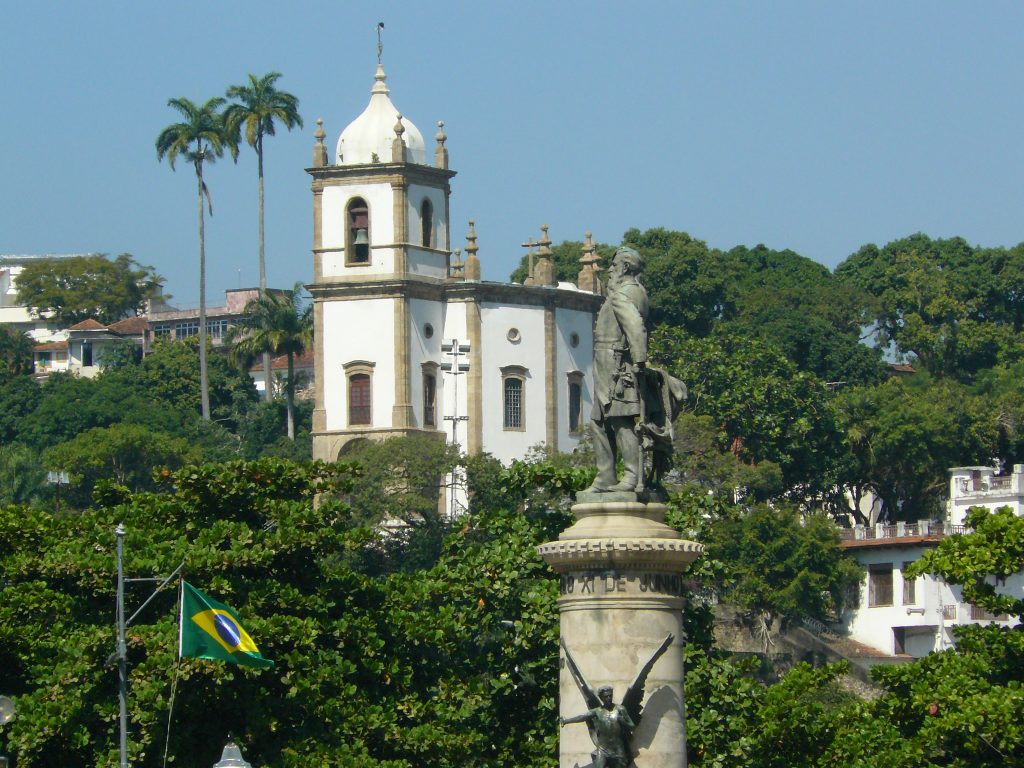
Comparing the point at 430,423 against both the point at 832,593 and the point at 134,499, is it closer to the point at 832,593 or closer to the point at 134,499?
the point at 832,593

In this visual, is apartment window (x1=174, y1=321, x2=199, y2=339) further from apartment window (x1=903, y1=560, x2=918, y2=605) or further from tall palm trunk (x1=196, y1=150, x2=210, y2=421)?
apartment window (x1=903, y1=560, x2=918, y2=605)

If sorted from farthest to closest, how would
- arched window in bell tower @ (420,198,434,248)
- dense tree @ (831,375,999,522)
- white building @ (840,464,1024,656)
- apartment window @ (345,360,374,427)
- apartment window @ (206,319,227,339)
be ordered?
apartment window @ (206,319,227,339), arched window in bell tower @ (420,198,434,248), apartment window @ (345,360,374,427), dense tree @ (831,375,999,522), white building @ (840,464,1024,656)

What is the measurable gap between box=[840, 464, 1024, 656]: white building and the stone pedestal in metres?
57.9

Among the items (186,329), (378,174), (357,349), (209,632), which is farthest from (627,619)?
(186,329)

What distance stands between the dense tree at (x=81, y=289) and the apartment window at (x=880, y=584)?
64.0 meters

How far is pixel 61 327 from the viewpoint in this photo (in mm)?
141875

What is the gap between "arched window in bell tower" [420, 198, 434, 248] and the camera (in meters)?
96.5

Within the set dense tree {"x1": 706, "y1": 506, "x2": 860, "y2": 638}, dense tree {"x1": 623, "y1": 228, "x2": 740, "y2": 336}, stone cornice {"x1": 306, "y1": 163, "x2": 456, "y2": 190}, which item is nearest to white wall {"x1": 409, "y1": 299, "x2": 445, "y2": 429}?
stone cornice {"x1": 306, "y1": 163, "x2": 456, "y2": 190}

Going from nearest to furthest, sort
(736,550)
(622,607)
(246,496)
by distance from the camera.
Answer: (622,607) → (246,496) → (736,550)

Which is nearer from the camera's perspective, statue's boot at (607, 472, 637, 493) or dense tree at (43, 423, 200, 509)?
statue's boot at (607, 472, 637, 493)

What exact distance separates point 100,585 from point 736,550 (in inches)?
1723

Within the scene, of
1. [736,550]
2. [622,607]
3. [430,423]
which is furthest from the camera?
[430,423]

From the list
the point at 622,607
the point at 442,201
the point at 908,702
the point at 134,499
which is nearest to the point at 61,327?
the point at 442,201

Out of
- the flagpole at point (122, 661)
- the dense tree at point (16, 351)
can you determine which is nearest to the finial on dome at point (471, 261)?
the dense tree at point (16, 351)
